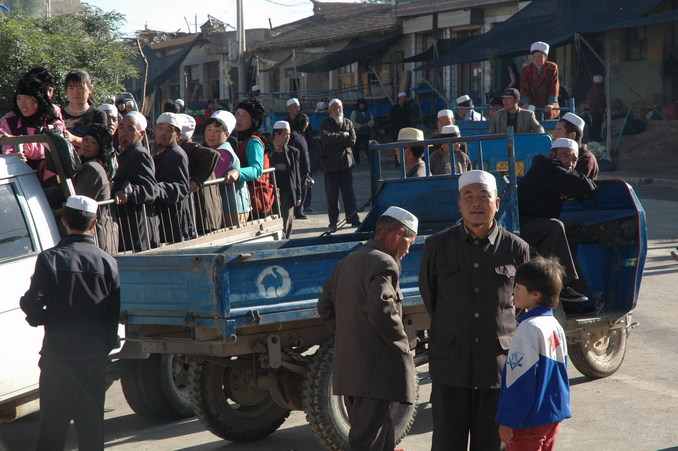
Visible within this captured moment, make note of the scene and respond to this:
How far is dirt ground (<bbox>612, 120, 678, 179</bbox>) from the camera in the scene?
2277 centimetres

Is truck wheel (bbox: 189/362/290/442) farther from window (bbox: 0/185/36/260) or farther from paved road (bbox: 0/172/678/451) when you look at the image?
window (bbox: 0/185/36/260)

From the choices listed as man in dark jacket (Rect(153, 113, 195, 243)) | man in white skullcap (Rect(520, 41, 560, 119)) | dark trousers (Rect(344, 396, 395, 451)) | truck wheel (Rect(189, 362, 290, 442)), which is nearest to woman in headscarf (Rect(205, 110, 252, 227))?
man in dark jacket (Rect(153, 113, 195, 243))

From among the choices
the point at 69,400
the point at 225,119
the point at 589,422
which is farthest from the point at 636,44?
the point at 69,400

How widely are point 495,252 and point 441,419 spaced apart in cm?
93

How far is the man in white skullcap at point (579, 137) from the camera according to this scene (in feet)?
26.6

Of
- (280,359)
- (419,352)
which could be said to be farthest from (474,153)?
(280,359)

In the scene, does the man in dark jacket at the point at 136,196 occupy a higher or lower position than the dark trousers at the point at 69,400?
higher

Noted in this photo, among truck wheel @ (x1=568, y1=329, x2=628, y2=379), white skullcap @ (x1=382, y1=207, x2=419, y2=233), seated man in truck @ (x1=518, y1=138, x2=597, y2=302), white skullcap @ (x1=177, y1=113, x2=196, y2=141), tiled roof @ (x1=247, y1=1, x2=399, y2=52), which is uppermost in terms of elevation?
tiled roof @ (x1=247, y1=1, x2=399, y2=52)

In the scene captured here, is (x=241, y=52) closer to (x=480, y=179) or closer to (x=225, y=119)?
(x=225, y=119)

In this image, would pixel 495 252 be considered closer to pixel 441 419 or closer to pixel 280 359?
pixel 441 419

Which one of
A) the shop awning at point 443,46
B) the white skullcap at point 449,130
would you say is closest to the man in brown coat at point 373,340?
the white skullcap at point 449,130

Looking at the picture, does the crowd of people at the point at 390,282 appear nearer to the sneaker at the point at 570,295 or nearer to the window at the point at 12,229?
the sneaker at the point at 570,295

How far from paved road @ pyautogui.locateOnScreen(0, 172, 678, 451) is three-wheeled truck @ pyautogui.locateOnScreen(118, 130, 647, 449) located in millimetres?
257

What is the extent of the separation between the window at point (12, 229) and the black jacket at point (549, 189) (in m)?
3.64
